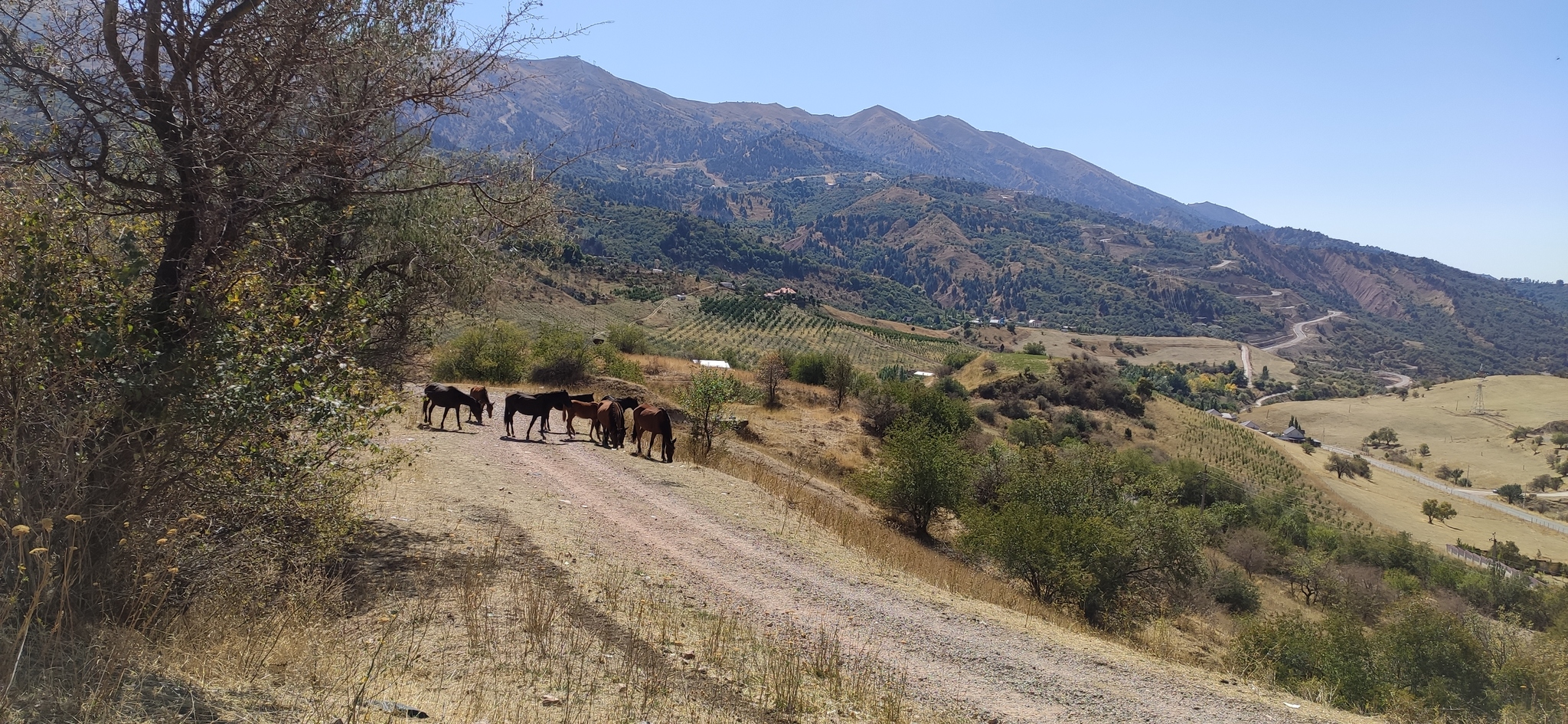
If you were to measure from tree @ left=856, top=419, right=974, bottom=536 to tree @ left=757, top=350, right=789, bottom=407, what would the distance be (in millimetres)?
15266

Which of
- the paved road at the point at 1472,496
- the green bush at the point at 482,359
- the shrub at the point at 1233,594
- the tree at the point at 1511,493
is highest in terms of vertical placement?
the green bush at the point at 482,359

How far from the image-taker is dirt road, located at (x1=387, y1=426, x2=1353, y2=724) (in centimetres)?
793

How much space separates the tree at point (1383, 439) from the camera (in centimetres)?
11762

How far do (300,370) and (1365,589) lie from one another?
42.5 m

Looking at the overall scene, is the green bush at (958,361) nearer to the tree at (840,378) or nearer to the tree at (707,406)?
the tree at (840,378)

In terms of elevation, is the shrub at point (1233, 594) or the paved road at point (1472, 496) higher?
the shrub at point (1233, 594)

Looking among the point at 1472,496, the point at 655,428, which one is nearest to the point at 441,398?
the point at 655,428

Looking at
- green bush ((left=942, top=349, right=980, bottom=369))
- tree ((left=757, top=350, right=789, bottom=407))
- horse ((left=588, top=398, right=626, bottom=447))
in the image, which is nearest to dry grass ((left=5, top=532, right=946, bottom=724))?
horse ((left=588, top=398, right=626, bottom=447))

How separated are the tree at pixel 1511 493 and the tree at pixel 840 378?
3548 inches

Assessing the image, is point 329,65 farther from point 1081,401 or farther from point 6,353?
point 1081,401

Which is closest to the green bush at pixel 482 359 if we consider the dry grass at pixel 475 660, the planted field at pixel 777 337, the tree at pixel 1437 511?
the dry grass at pixel 475 660

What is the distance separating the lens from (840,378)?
45.0 metres

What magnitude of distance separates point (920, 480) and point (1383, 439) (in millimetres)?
135920

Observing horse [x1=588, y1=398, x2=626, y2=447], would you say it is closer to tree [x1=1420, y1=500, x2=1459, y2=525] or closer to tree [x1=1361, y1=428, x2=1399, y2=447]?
tree [x1=1420, y1=500, x2=1459, y2=525]
